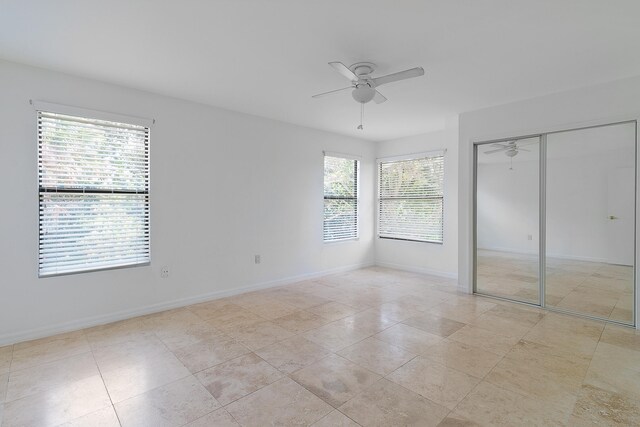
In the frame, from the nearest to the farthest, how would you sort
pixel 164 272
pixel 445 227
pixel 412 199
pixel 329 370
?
pixel 329 370
pixel 164 272
pixel 445 227
pixel 412 199

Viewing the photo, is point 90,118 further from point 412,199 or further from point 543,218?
point 543,218

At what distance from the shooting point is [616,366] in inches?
99.8

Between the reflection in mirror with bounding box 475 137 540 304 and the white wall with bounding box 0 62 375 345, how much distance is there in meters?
2.45

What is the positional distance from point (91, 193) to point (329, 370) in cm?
301

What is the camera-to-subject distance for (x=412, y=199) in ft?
19.8

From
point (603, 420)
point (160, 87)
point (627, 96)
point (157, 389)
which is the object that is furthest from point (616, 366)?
point (160, 87)

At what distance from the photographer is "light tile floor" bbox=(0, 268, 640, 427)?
6.44 ft

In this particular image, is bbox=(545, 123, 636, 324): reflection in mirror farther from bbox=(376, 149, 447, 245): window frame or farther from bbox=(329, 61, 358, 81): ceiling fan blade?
bbox=(329, 61, 358, 81): ceiling fan blade

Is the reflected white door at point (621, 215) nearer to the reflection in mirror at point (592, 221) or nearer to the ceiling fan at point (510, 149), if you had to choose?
the reflection in mirror at point (592, 221)

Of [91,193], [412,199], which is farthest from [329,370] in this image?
[412,199]

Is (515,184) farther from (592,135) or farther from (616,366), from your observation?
(616,366)

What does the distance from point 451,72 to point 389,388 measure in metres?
2.94

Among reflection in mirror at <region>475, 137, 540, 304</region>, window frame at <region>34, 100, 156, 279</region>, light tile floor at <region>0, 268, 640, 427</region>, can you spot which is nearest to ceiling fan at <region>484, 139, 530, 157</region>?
A: reflection in mirror at <region>475, 137, 540, 304</region>

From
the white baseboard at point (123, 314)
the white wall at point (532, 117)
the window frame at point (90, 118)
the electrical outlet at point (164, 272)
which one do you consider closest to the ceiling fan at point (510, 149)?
the white wall at point (532, 117)
